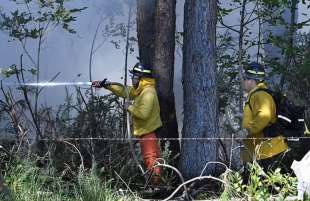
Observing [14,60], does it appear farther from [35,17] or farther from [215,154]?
[215,154]

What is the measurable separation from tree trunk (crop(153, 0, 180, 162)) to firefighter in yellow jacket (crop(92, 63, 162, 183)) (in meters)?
0.56

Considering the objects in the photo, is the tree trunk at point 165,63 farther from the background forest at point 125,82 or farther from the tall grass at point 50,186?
the tall grass at point 50,186

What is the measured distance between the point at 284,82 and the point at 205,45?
2.35m

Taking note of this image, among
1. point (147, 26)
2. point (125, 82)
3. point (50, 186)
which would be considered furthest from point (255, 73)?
point (125, 82)

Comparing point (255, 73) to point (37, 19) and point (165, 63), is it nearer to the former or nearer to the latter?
point (165, 63)

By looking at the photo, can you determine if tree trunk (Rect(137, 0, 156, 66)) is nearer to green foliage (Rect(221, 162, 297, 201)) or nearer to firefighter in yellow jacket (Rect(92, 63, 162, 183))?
firefighter in yellow jacket (Rect(92, 63, 162, 183))

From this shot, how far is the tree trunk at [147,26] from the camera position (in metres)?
8.83

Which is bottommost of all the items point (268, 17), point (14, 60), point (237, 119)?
point (237, 119)

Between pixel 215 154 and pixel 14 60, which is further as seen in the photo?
pixel 14 60

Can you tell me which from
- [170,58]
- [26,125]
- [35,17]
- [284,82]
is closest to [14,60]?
[35,17]

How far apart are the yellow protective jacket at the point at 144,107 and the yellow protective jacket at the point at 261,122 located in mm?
1198

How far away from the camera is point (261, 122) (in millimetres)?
7035

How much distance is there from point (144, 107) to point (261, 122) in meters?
1.43

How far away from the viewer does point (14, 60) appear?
993 centimetres
